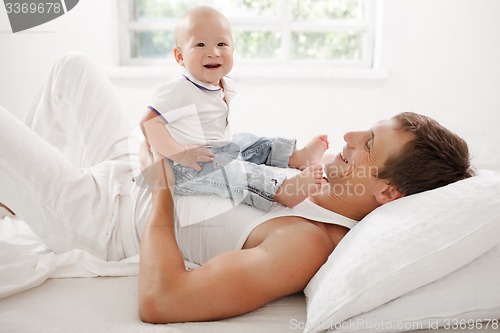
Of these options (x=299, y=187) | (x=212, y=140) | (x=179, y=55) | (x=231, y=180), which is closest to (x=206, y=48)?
(x=179, y=55)

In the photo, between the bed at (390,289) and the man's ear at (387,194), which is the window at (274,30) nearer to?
the man's ear at (387,194)

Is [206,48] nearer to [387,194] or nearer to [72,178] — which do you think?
[72,178]

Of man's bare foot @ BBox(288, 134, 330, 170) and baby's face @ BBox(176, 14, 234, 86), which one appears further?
man's bare foot @ BBox(288, 134, 330, 170)

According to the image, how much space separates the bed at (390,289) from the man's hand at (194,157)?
0.43 metres

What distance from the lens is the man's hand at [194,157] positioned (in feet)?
4.64

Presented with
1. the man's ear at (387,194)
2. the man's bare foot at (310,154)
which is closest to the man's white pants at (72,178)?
the man's bare foot at (310,154)

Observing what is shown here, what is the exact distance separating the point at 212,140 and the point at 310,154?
0.35 meters

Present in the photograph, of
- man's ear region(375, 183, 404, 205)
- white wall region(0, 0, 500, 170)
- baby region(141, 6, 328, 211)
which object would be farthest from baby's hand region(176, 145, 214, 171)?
white wall region(0, 0, 500, 170)

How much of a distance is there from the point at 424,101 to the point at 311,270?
2.20m

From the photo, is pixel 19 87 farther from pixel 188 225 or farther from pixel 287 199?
pixel 287 199

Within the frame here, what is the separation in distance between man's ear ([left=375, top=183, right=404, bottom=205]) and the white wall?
1.60 m

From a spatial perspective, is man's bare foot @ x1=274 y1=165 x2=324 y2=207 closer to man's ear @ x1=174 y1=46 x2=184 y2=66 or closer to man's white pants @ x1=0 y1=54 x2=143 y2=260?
man's white pants @ x1=0 y1=54 x2=143 y2=260

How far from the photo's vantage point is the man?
1.07 metres

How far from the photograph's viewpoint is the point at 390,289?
39.1 inches
